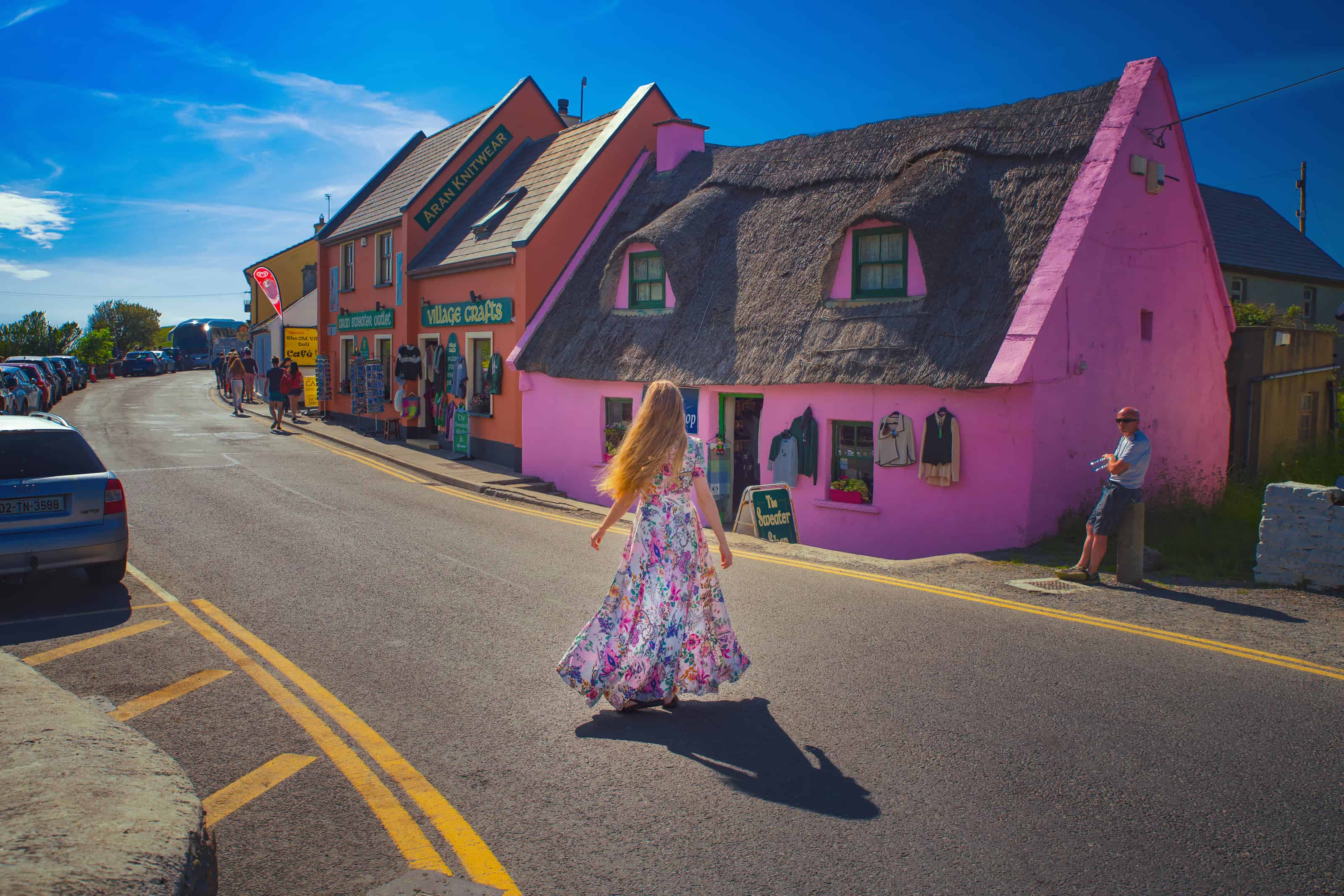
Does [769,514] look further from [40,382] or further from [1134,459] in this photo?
[40,382]

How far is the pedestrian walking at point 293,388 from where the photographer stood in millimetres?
25656

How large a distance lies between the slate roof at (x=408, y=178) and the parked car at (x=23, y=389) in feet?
31.9

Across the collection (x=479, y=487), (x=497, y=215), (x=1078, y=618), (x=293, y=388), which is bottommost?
(x=479, y=487)

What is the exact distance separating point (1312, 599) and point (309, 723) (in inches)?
334

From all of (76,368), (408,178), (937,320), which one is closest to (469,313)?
(408,178)

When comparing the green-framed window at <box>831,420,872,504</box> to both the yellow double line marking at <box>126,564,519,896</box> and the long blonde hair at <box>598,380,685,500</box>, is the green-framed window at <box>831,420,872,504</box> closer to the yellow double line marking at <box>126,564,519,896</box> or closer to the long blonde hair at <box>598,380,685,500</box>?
the long blonde hair at <box>598,380,685,500</box>

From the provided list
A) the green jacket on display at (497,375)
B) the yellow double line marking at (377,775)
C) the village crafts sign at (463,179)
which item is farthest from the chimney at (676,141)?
the yellow double line marking at (377,775)

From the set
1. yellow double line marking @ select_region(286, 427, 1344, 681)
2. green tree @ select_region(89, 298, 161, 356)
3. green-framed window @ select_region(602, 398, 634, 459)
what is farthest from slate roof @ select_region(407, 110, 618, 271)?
green tree @ select_region(89, 298, 161, 356)

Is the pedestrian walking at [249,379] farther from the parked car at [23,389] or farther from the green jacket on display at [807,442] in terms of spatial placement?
the green jacket on display at [807,442]

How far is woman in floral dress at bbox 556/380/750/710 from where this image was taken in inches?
203

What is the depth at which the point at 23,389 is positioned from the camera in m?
25.5

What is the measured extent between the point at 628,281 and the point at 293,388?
13.0 meters

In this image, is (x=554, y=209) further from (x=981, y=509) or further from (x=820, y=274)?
(x=981, y=509)

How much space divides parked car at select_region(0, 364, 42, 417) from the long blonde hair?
81.0 ft
